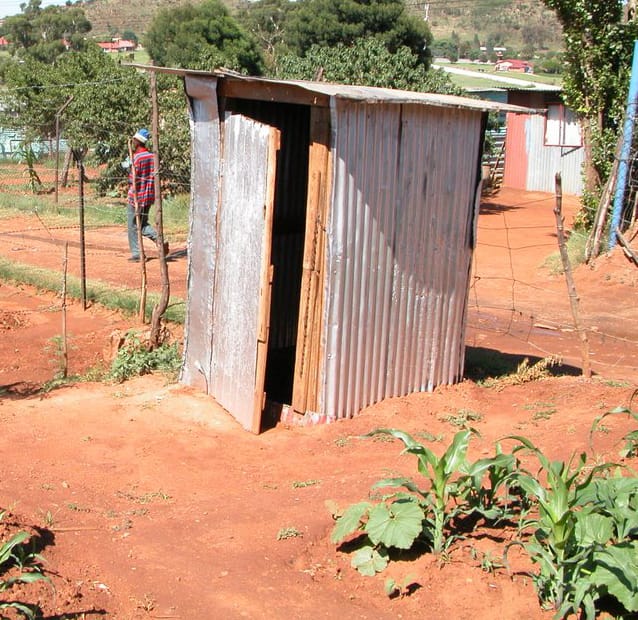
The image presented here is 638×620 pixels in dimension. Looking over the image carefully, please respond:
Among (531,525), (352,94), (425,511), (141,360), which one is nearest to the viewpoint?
(531,525)

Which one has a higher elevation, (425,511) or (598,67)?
(598,67)

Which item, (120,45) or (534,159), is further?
(120,45)

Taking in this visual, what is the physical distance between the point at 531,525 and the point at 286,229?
4.80m

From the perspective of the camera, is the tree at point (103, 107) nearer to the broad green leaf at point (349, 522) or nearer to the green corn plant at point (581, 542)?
the broad green leaf at point (349, 522)

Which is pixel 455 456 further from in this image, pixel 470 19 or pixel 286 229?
pixel 470 19

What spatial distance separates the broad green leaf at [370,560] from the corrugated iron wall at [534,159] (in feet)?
69.3

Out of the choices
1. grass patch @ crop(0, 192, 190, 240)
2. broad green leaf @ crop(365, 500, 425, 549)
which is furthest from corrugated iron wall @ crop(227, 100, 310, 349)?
grass patch @ crop(0, 192, 190, 240)

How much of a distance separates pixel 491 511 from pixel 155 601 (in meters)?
1.77

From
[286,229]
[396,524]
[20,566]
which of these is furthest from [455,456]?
[286,229]

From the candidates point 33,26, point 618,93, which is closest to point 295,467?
point 618,93

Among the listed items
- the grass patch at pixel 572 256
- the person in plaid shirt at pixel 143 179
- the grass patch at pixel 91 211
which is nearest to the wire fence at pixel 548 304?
the grass patch at pixel 572 256

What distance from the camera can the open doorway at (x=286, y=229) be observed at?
8375 millimetres

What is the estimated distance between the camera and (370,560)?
459 cm

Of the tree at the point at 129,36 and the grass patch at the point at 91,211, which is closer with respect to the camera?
the grass patch at the point at 91,211
